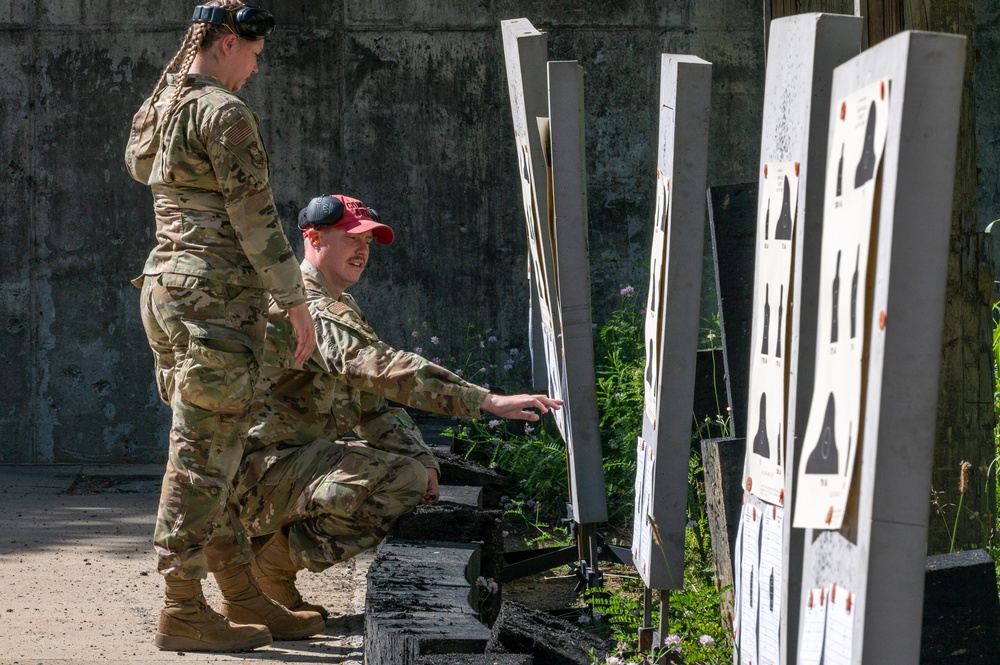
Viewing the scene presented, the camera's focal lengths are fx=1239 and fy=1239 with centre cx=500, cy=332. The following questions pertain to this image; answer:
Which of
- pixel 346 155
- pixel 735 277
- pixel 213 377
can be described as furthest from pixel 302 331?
pixel 346 155

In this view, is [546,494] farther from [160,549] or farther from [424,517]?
[160,549]

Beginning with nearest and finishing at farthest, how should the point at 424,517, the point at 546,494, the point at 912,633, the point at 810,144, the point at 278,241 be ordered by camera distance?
the point at 912,633 → the point at 810,144 → the point at 278,241 → the point at 424,517 → the point at 546,494

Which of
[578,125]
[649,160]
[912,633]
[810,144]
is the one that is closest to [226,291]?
[578,125]

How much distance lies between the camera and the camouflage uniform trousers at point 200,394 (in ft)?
11.7

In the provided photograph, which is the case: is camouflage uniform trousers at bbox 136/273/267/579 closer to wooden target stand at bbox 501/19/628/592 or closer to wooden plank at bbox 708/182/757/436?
wooden target stand at bbox 501/19/628/592

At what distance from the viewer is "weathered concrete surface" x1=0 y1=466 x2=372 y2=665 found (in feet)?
12.1

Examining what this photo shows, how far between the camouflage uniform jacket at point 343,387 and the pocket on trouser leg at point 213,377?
183 millimetres

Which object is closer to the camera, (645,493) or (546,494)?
(645,493)

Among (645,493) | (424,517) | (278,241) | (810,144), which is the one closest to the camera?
(810,144)

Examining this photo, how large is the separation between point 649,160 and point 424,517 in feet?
11.1

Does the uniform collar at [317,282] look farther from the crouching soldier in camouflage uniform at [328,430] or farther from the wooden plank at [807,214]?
the wooden plank at [807,214]

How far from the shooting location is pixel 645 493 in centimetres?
292

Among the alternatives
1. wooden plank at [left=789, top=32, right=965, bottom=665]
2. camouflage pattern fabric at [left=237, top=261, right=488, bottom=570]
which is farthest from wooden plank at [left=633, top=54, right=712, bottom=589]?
wooden plank at [left=789, top=32, right=965, bottom=665]

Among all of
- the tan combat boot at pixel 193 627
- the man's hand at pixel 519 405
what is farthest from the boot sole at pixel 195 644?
the man's hand at pixel 519 405
